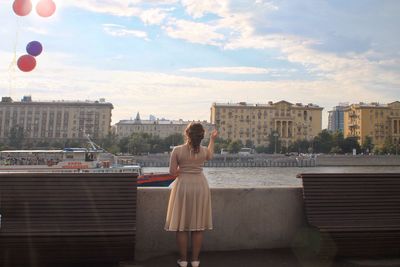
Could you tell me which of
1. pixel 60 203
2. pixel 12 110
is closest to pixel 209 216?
pixel 60 203

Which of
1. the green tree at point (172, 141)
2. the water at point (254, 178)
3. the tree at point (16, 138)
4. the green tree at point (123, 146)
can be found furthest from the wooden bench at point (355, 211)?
the tree at point (16, 138)

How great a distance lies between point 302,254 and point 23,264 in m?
3.66

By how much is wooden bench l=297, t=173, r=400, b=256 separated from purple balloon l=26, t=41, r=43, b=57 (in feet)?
15.9

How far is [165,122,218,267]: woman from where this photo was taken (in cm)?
508

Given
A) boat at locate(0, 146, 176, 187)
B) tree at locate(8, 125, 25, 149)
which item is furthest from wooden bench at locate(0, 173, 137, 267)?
tree at locate(8, 125, 25, 149)

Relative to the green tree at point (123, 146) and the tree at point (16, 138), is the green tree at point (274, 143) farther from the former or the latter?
the tree at point (16, 138)

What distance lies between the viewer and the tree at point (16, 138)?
129125 mm

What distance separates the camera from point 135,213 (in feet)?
17.8

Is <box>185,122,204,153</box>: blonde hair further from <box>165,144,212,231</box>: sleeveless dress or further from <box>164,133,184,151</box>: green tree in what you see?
<box>164,133,184,151</box>: green tree

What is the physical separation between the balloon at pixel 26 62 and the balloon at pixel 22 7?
775 mm

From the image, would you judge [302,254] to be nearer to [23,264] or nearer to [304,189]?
[304,189]

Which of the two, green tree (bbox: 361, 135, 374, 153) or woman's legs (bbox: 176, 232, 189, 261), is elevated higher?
green tree (bbox: 361, 135, 374, 153)

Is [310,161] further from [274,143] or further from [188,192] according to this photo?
[188,192]

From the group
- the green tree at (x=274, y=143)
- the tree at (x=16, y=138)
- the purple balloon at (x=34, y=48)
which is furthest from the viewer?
the green tree at (x=274, y=143)
